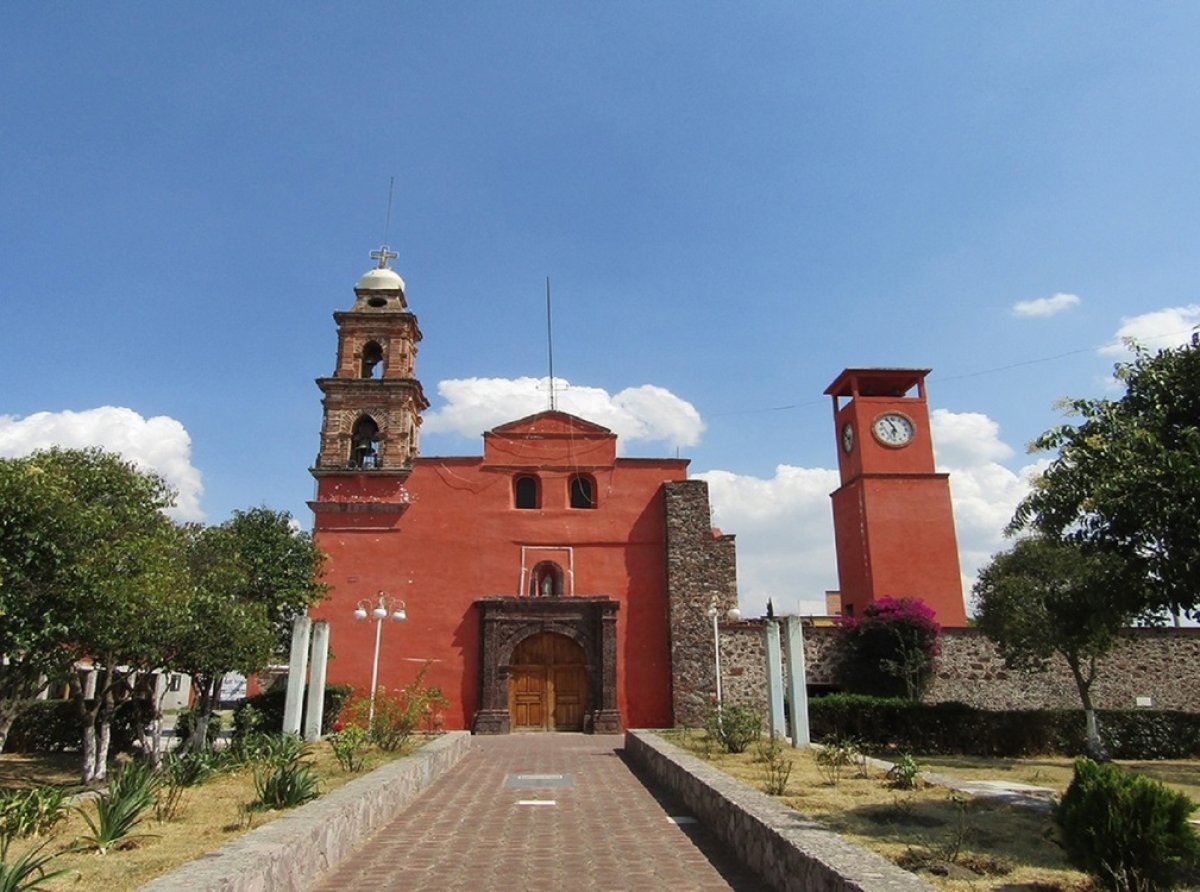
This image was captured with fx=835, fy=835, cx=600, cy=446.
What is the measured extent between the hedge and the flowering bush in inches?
114

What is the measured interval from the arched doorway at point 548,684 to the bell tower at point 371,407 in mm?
5166

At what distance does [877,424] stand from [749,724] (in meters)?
15.2

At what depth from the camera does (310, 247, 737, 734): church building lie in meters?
20.5

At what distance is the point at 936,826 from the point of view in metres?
6.53

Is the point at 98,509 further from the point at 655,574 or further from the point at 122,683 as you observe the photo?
the point at 655,574

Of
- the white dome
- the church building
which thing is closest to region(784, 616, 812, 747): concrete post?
the church building

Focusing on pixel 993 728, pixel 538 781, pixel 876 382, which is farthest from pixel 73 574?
→ pixel 876 382

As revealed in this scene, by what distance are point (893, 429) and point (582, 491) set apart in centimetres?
980

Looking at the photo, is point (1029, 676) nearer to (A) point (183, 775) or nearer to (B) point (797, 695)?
(B) point (797, 695)

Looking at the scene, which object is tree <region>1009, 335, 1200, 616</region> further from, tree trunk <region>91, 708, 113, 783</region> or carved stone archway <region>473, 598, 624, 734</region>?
tree trunk <region>91, 708, 113, 783</region>

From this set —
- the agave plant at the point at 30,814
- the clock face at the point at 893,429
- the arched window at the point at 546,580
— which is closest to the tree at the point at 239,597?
the arched window at the point at 546,580

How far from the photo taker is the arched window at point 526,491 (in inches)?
894

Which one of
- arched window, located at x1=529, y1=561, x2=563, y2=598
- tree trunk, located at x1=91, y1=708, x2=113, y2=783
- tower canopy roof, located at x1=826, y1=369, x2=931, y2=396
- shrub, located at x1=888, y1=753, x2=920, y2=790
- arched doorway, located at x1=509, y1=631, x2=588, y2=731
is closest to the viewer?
shrub, located at x1=888, y1=753, x2=920, y2=790

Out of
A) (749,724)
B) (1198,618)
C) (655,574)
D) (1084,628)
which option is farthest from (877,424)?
(1198,618)
